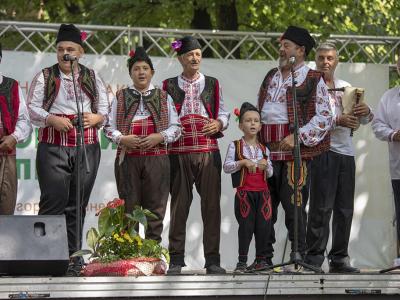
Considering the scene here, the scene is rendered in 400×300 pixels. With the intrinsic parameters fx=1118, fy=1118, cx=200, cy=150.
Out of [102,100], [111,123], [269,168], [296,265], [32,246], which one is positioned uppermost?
[102,100]

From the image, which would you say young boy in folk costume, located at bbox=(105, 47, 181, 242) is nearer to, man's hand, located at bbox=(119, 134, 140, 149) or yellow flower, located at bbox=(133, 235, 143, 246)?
man's hand, located at bbox=(119, 134, 140, 149)

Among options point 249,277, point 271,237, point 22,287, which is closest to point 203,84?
point 271,237

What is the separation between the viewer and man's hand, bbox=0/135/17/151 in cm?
791

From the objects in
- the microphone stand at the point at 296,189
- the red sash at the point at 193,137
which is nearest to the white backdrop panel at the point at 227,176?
the red sash at the point at 193,137

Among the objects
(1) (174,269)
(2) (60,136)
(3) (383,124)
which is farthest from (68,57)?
(3) (383,124)

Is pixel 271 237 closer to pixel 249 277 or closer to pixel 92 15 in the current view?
pixel 249 277

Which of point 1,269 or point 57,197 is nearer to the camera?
point 1,269

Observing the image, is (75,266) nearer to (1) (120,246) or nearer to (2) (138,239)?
(1) (120,246)

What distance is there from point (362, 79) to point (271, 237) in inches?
133

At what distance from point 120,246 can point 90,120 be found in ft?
3.47

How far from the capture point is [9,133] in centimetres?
802

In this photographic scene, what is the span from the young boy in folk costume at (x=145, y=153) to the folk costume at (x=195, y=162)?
126mm

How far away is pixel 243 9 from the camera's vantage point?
566 inches

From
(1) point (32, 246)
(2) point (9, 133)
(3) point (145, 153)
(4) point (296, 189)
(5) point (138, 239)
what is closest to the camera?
(1) point (32, 246)
